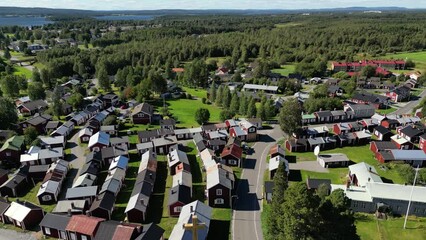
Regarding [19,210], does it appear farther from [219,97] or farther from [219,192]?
[219,97]

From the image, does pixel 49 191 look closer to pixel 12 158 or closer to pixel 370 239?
pixel 12 158

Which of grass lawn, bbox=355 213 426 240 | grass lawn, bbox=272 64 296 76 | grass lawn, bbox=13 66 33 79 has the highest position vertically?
grass lawn, bbox=13 66 33 79

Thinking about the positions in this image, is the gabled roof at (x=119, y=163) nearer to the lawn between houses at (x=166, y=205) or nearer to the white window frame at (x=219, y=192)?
the lawn between houses at (x=166, y=205)

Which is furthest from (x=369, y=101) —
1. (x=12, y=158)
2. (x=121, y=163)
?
(x=12, y=158)

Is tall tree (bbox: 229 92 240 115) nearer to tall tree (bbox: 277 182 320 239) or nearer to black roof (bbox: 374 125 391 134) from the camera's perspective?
black roof (bbox: 374 125 391 134)

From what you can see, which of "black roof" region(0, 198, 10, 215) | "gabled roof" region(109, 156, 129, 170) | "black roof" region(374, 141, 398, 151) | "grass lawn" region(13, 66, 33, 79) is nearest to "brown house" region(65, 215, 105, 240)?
"black roof" region(0, 198, 10, 215)

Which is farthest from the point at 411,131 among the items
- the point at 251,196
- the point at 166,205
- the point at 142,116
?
the point at 142,116

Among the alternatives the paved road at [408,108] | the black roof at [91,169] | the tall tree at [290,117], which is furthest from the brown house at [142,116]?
the paved road at [408,108]

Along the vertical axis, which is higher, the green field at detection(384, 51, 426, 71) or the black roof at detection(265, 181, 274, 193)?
the green field at detection(384, 51, 426, 71)
